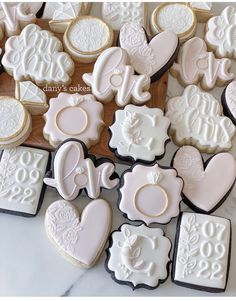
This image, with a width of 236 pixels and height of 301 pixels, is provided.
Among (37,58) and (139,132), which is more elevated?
(37,58)

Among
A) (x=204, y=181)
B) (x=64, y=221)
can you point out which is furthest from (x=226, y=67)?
(x=64, y=221)

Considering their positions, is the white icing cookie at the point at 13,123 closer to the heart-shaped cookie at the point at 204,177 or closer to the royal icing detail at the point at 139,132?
the royal icing detail at the point at 139,132

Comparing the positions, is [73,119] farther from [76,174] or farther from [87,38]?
[87,38]

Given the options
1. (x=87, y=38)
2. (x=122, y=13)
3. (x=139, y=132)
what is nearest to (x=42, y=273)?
(x=139, y=132)

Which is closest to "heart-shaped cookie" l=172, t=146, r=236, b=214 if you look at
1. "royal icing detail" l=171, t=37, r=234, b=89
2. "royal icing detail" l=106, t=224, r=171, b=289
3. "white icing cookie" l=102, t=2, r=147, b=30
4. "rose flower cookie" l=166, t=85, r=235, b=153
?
"rose flower cookie" l=166, t=85, r=235, b=153

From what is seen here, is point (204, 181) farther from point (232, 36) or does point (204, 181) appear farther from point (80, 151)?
point (232, 36)

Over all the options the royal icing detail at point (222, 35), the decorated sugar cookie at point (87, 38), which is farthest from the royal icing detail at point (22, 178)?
the royal icing detail at point (222, 35)
